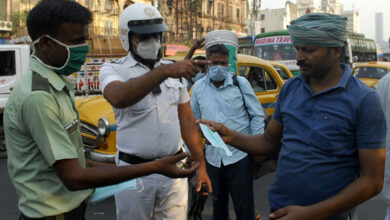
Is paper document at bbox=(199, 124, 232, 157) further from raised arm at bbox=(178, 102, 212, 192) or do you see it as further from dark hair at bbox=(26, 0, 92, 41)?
dark hair at bbox=(26, 0, 92, 41)

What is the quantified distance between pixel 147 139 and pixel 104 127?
2825 mm

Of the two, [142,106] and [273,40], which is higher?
[273,40]

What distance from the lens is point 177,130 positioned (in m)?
2.72

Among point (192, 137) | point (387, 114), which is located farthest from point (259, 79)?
point (192, 137)

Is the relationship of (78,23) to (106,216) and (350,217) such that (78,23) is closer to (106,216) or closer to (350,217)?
(350,217)

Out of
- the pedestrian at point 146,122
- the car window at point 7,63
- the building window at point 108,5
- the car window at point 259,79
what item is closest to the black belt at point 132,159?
the pedestrian at point 146,122

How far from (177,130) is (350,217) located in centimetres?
118

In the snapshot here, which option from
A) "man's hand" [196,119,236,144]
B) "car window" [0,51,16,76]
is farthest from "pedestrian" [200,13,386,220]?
"car window" [0,51,16,76]

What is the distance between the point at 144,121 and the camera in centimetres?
258

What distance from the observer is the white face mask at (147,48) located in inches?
103

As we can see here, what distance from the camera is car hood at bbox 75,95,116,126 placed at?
547 cm

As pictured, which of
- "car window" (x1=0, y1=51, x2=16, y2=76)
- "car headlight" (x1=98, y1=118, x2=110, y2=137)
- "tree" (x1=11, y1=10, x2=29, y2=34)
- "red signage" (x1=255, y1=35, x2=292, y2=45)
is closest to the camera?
"car headlight" (x1=98, y1=118, x2=110, y2=137)

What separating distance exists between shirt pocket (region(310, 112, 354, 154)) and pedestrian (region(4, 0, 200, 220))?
2.32 ft

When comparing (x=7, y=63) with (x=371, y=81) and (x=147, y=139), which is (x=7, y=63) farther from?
(x=371, y=81)
